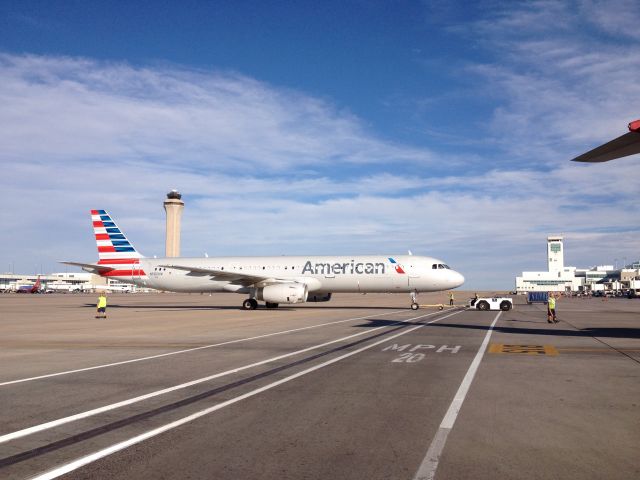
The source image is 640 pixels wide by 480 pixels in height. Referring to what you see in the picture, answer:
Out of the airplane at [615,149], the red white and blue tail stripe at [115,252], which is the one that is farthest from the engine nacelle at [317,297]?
the airplane at [615,149]

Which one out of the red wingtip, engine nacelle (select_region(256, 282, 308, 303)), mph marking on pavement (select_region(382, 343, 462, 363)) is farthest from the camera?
engine nacelle (select_region(256, 282, 308, 303))

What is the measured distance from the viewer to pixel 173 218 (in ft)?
551

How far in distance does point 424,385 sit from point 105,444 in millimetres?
6118

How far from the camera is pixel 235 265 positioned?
155 ft

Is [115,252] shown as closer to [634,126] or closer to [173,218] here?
[634,126]

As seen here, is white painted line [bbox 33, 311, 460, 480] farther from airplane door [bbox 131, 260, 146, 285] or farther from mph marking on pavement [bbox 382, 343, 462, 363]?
airplane door [bbox 131, 260, 146, 285]

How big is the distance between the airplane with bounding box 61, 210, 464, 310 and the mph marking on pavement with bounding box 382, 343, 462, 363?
2348cm

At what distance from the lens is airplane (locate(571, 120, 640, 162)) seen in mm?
10258

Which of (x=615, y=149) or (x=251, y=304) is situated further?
(x=251, y=304)

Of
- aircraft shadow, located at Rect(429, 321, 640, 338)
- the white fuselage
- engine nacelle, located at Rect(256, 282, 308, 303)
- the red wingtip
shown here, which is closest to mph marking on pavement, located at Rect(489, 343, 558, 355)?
aircraft shadow, located at Rect(429, 321, 640, 338)

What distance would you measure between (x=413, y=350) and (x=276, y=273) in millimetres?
29130

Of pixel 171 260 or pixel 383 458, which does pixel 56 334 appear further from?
pixel 171 260

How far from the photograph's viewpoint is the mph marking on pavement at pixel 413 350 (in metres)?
14.4

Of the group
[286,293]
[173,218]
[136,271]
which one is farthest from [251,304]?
[173,218]
